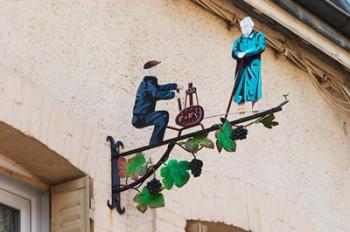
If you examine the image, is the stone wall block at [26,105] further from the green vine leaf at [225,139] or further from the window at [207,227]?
the window at [207,227]

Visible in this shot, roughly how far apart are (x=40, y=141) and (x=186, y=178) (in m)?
0.72

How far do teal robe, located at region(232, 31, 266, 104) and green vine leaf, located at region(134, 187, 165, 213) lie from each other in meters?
0.61

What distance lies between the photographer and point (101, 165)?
6.59 meters

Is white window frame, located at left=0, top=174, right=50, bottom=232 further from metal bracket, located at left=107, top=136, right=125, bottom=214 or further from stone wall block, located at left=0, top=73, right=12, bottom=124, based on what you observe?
stone wall block, located at left=0, top=73, right=12, bottom=124

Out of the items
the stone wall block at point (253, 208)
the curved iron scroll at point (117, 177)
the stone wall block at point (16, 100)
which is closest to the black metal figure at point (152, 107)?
the curved iron scroll at point (117, 177)

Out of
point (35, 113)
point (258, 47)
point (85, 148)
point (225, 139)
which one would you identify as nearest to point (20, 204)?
point (85, 148)

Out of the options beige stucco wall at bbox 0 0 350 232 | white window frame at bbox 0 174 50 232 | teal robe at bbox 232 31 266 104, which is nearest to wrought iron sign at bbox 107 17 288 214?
teal robe at bbox 232 31 266 104

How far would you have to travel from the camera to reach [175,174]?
623cm

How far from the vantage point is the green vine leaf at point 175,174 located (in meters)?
6.23

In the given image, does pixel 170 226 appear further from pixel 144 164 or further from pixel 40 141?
pixel 40 141

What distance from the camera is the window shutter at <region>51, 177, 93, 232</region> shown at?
6.34 metres

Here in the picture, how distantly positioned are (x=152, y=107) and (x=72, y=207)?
640 mm

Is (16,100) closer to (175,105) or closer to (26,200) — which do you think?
(26,200)

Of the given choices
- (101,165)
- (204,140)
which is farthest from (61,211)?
(204,140)
